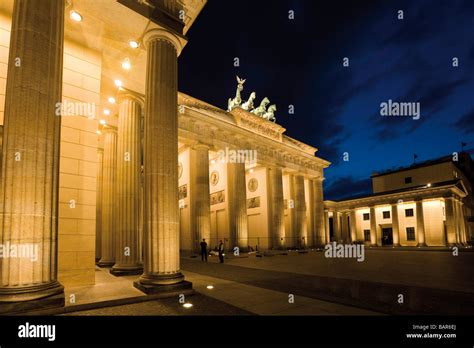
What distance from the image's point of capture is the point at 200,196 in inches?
1170

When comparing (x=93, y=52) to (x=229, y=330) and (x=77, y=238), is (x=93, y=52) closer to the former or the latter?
(x=77, y=238)

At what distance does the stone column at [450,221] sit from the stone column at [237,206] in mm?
34765

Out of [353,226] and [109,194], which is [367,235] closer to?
[353,226]

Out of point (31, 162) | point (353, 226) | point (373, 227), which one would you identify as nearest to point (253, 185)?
point (373, 227)

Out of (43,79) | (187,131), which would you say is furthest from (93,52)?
(187,131)

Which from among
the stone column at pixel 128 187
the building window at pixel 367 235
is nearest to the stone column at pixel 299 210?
the building window at pixel 367 235

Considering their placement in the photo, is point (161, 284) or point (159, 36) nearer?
point (161, 284)

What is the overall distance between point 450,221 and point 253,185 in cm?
3211

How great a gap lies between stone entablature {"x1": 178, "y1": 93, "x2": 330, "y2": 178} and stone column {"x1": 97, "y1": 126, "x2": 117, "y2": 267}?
1239cm

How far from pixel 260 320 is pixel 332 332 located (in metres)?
1.61

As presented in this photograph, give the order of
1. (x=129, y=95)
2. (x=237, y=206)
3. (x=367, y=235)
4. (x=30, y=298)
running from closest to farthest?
1. (x=30, y=298)
2. (x=129, y=95)
3. (x=237, y=206)
4. (x=367, y=235)

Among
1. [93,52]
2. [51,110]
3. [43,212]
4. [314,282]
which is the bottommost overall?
[314,282]

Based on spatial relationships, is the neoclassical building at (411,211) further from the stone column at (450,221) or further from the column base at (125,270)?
the column base at (125,270)

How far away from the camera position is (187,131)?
29.9m
